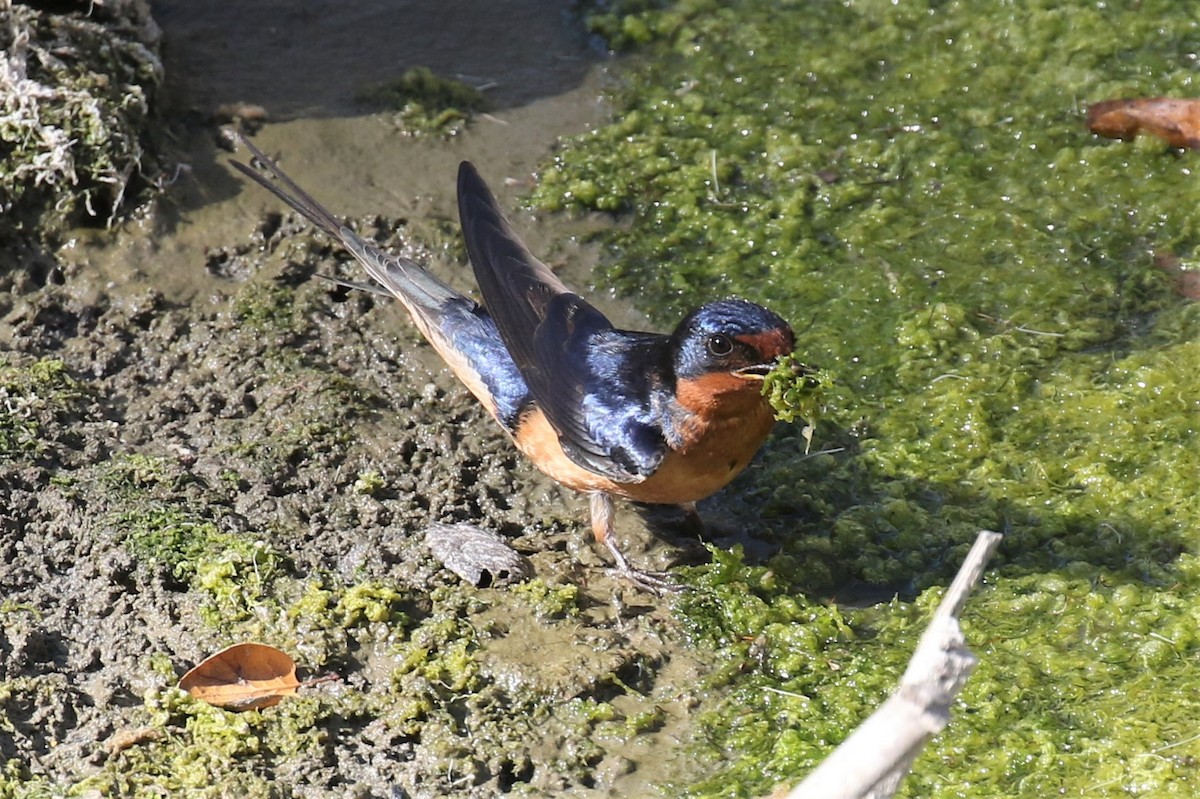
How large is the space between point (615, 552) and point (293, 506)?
1.04 metres

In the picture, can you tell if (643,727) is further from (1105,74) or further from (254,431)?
(1105,74)

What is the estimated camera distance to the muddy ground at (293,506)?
11.8 feet

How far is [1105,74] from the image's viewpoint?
20.4 feet

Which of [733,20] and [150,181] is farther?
[733,20]

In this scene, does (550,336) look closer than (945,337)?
Yes

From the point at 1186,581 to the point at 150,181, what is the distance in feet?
13.2

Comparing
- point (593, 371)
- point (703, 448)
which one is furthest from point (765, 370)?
point (593, 371)

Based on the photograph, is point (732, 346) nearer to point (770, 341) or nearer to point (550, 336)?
point (770, 341)

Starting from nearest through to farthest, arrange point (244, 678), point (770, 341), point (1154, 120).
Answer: point (244, 678) < point (770, 341) < point (1154, 120)

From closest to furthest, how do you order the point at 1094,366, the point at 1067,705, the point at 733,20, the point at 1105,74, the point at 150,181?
1. the point at 1067,705
2. the point at 1094,366
3. the point at 150,181
4. the point at 1105,74
5. the point at 733,20

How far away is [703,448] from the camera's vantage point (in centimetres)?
422

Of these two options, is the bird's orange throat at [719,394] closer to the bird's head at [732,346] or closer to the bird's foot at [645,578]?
the bird's head at [732,346]

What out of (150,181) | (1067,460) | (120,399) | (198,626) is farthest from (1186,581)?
(150,181)

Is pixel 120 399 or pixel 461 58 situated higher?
pixel 461 58
